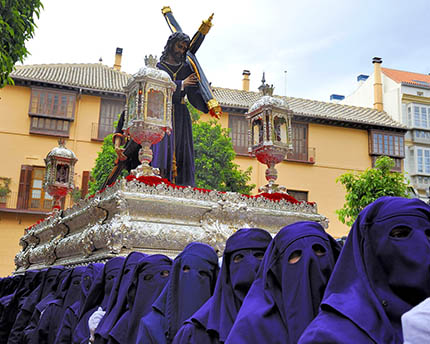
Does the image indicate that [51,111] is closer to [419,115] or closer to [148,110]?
[148,110]

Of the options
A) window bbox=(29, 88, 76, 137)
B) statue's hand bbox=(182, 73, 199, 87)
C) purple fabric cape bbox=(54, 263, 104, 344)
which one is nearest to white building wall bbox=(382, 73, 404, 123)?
window bbox=(29, 88, 76, 137)

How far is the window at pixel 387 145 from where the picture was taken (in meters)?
25.4

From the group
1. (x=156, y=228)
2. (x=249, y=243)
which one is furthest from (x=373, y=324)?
(x=156, y=228)

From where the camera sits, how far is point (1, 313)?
7812mm

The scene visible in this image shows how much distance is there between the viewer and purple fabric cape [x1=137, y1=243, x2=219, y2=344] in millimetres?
3312

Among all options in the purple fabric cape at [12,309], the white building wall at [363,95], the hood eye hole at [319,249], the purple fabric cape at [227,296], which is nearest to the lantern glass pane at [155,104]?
the purple fabric cape at [12,309]

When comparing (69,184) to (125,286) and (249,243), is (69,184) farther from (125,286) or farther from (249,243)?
(249,243)

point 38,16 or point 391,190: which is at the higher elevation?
point 38,16

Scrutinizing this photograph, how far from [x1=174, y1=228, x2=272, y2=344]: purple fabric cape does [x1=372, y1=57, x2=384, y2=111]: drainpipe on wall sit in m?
26.2

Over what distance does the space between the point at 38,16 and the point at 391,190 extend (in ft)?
39.6

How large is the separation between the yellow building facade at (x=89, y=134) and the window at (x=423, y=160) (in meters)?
1.63

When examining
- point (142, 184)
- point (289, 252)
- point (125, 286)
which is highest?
point (142, 184)

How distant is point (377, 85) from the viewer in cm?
2798

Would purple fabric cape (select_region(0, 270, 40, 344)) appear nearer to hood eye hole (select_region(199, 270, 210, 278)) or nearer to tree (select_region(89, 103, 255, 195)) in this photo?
hood eye hole (select_region(199, 270, 210, 278))
